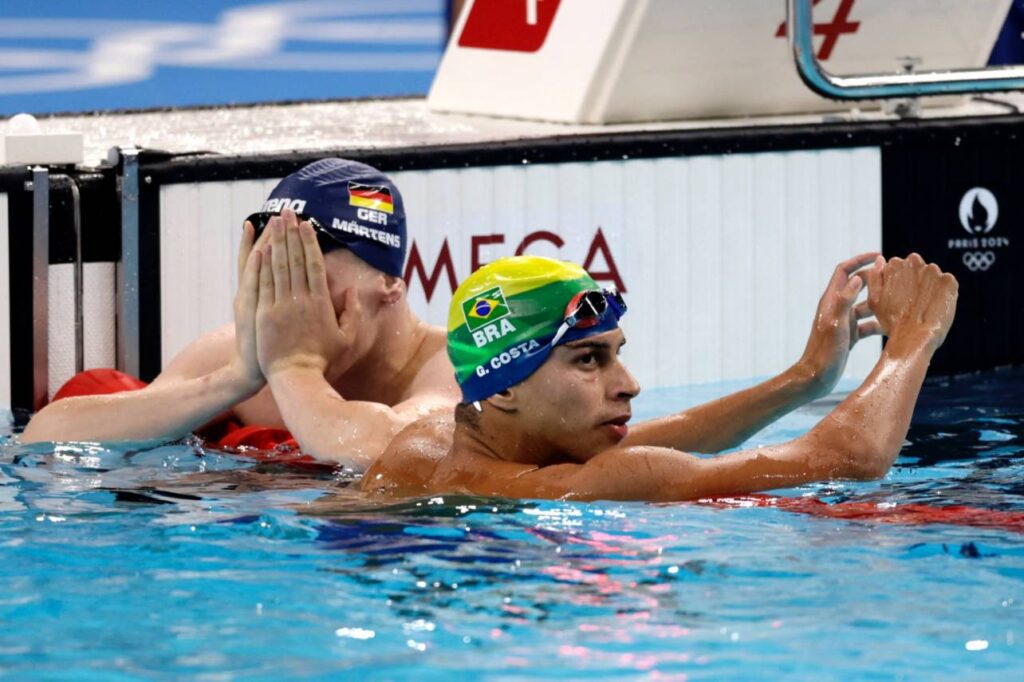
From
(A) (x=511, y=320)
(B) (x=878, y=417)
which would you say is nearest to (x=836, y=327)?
(B) (x=878, y=417)

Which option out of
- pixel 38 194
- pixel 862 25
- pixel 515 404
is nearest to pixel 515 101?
pixel 862 25

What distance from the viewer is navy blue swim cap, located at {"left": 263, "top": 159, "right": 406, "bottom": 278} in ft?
14.2

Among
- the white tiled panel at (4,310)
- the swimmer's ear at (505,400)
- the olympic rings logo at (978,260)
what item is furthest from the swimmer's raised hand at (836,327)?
the white tiled panel at (4,310)

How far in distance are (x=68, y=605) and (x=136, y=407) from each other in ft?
5.18

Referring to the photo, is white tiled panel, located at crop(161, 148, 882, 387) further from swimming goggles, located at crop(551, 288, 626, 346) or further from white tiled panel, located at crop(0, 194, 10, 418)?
swimming goggles, located at crop(551, 288, 626, 346)

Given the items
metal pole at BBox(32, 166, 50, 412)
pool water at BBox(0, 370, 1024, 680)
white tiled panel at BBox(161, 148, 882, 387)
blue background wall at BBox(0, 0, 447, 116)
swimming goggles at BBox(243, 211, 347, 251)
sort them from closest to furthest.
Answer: pool water at BBox(0, 370, 1024, 680), swimming goggles at BBox(243, 211, 347, 251), metal pole at BBox(32, 166, 50, 412), white tiled panel at BBox(161, 148, 882, 387), blue background wall at BBox(0, 0, 447, 116)

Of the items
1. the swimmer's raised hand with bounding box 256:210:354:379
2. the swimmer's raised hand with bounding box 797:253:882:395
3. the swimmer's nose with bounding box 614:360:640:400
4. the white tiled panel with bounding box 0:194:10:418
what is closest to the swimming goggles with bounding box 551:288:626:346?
Result: the swimmer's nose with bounding box 614:360:640:400

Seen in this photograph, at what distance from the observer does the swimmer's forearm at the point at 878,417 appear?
346 centimetres

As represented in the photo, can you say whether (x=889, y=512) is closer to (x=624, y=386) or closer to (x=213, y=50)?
(x=624, y=386)

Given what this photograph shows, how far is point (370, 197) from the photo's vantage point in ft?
14.4

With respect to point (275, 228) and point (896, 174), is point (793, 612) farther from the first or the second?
point (896, 174)

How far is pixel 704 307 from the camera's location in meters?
5.95

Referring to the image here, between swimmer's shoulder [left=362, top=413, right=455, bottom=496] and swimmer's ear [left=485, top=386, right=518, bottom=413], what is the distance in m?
0.23

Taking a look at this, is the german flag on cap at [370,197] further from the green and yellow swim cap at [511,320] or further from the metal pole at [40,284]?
the metal pole at [40,284]
